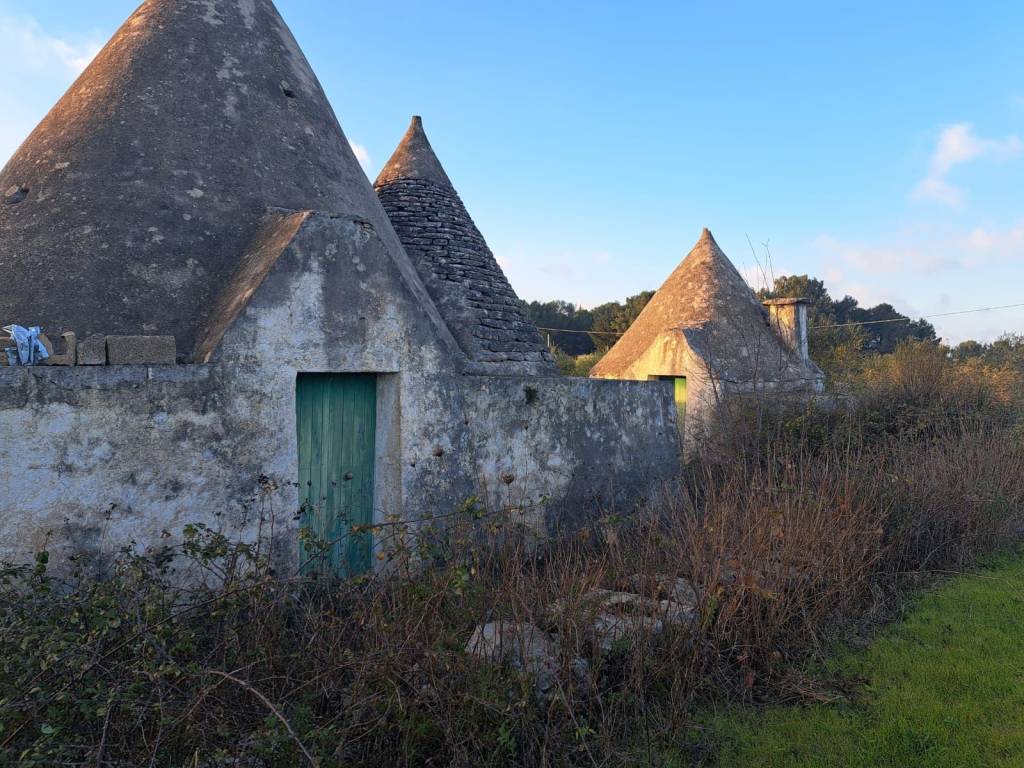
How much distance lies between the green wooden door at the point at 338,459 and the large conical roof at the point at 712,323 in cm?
630

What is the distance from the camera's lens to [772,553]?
15.6ft

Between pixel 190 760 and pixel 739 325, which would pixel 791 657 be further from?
pixel 739 325

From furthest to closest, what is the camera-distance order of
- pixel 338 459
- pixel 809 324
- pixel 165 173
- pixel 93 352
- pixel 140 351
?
pixel 809 324
pixel 165 173
pixel 338 459
pixel 140 351
pixel 93 352

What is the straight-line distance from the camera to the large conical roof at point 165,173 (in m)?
4.76

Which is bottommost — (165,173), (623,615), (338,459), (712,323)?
(623,615)

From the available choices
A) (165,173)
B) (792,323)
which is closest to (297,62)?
(165,173)

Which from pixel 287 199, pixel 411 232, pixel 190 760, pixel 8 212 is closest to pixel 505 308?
pixel 411 232

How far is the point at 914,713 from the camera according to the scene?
359 centimetres

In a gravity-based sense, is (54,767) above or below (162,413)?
below

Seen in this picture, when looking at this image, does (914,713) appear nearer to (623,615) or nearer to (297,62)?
(623,615)

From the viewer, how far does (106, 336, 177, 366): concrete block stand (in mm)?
3963

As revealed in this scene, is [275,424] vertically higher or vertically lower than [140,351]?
lower

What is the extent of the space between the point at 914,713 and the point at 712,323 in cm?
828

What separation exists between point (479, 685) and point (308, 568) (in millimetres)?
2108
